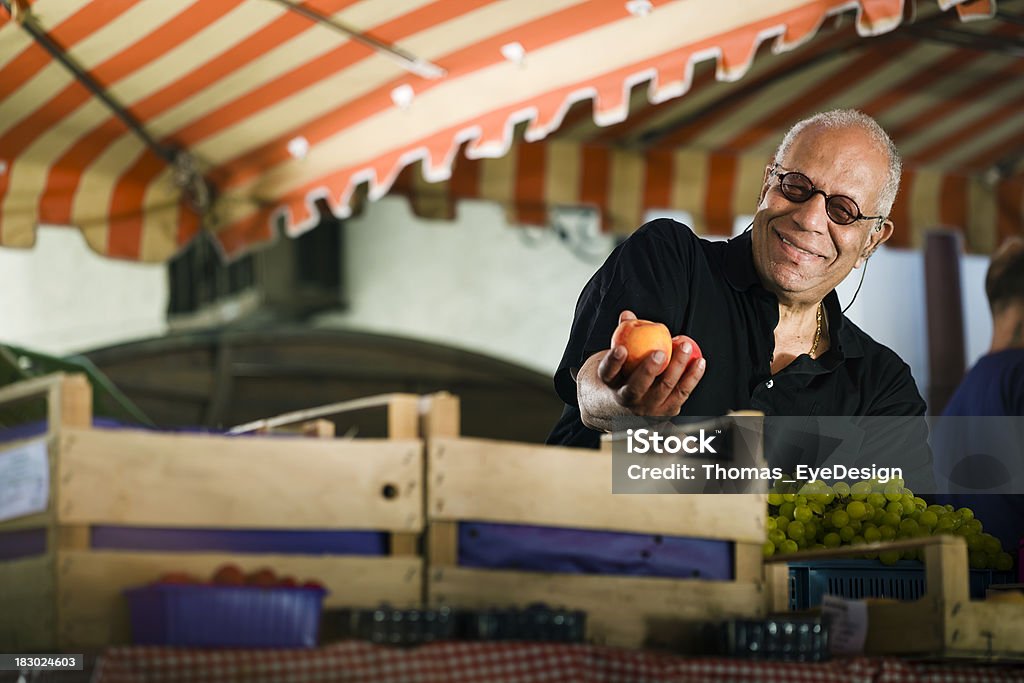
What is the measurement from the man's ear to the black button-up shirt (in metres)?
0.13

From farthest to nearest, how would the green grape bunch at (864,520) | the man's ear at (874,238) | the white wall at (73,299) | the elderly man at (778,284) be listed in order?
the white wall at (73,299), the man's ear at (874,238), the elderly man at (778,284), the green grape bunch at (864,520)

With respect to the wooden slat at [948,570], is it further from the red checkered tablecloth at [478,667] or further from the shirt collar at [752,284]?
the shirt collar at [752,284]

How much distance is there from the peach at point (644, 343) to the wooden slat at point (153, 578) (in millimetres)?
517

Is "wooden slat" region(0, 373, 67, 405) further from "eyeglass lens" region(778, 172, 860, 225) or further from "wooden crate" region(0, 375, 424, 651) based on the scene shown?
"eyeglass lens" region(778, 172, 860, 225)

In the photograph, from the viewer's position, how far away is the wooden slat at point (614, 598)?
2.38m

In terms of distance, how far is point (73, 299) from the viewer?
12.6m

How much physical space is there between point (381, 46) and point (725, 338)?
1599 millimetres

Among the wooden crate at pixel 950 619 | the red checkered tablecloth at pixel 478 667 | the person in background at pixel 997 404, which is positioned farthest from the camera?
the person in background at pixel 997 404

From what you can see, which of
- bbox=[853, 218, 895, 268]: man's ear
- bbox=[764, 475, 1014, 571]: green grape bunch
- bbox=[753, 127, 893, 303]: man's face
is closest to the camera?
bbox=[764, 475, 1014, 571]: green grape bunch

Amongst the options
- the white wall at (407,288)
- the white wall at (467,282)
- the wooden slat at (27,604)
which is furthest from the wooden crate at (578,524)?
the white wall at (467,282)

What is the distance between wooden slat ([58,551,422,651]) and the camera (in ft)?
7.04

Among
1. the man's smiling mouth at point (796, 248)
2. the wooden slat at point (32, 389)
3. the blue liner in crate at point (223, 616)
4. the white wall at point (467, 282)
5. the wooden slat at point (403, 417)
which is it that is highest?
the white wall at point (467, 282)

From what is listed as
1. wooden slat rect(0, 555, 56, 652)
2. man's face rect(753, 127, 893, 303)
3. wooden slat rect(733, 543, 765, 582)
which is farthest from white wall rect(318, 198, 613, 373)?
wooden slat rect(0, 555, 56, 652)

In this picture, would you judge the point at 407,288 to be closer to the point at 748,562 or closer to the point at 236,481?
the point at 748,562
